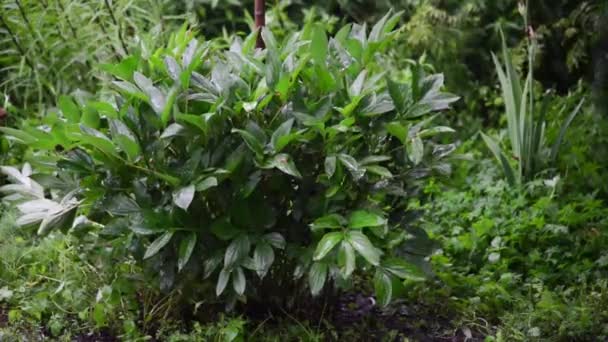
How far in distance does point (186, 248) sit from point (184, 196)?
0.67 ft

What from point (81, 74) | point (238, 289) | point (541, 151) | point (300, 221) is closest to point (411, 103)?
point (300, 221)

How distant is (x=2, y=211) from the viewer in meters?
3.98

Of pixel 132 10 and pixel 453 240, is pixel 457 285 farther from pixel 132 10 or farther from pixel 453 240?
pixel 132 10

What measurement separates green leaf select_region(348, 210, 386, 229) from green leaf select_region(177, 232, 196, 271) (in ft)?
1.69

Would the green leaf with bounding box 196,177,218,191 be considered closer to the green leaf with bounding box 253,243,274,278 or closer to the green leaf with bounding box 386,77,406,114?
the green leaf with bounding box 253,243,274,278

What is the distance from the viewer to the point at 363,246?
2.38 metres

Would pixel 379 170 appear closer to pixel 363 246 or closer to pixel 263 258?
pixel 363 246

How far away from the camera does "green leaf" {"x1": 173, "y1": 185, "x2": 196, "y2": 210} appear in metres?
2.40

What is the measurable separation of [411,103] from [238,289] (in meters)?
0.86

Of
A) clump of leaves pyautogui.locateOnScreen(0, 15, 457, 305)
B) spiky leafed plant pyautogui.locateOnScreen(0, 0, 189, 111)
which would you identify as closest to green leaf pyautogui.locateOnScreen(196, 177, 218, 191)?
clump of leaves pyautogui.locateOnScreen(0, 15, 457, 305)

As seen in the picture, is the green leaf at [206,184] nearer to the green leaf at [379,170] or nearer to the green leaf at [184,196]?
the green leaf at [184,196]

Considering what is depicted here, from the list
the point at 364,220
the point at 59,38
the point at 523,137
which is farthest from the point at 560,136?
the point at 59,38

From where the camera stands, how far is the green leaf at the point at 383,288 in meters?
2.46

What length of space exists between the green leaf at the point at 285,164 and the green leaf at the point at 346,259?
262mm
